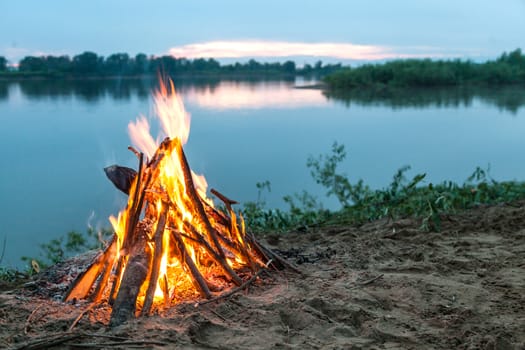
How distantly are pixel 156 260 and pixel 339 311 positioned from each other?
1104mm

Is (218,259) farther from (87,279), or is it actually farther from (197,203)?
(87,279)

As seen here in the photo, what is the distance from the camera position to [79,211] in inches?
333

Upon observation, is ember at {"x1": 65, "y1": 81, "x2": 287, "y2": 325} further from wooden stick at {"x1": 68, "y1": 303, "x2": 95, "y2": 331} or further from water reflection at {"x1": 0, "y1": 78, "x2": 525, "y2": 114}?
water reflection at {"x1": 0, "y1": 78, "x2": 525, "y2": 114}

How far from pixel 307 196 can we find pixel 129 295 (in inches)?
168

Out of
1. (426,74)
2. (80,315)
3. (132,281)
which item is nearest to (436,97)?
(426,74)

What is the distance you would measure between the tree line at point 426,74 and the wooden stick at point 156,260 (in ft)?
78.4

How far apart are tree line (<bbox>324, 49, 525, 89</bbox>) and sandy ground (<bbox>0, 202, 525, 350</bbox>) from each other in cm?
2269

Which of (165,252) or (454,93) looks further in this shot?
(454,93)

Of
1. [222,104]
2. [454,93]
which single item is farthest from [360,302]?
[454,93]

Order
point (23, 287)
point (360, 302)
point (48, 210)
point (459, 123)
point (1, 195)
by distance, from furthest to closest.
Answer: point (459, 123) < point (1, 195) < point (48, 210) < point (23, 287) < point (360, 302)

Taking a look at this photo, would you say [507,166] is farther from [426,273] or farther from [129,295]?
[129,295]

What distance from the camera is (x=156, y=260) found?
3.02m

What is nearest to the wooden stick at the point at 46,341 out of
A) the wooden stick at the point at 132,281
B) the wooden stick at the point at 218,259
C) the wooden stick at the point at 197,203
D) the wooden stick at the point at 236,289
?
the wooden stick at the point at 132,281

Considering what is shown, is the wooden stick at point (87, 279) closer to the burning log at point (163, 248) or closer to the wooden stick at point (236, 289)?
the burning log at point (163, 248)
